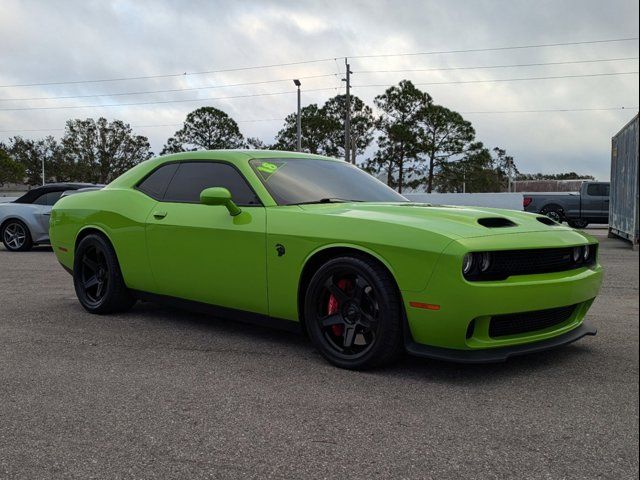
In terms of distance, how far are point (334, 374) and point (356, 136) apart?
184ft

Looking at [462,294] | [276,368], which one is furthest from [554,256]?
[276,368]

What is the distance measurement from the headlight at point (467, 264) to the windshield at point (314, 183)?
134 cm

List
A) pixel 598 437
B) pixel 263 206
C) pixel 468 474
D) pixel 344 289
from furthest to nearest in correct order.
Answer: pixel 263 206
pixel 344 289
pixel 598 437
pixel 468 474

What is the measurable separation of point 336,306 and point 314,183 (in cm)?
111

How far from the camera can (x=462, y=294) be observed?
3.17m

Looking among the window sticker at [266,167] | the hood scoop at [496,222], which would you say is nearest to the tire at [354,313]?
the hood scoop at [496,222]

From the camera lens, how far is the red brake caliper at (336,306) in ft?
12.1

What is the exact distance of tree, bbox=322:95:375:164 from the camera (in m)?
57.7

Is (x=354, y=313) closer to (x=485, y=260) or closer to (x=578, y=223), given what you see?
(x=485, y=260)

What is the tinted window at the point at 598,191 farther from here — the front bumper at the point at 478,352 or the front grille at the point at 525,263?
the front bumper at the point at 478,352

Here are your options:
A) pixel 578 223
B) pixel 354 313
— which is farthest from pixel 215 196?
pixel 578 223

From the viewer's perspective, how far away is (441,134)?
2168 inches

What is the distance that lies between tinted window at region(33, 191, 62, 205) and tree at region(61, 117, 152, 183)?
5883 centimetres

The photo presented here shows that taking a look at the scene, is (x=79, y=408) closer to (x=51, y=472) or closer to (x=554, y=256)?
(x=51, y=472)
